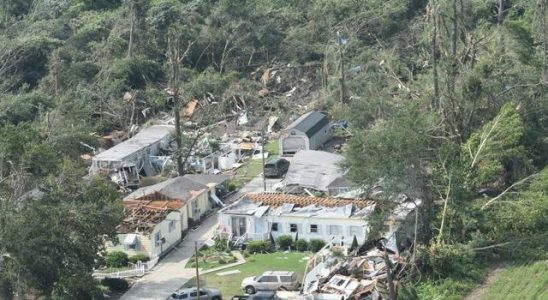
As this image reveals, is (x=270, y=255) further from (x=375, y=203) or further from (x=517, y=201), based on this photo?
(x=517, y=201)

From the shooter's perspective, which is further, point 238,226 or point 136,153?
point 136,153

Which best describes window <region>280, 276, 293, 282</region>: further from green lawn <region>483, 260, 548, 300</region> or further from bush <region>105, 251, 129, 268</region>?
bush <region>105, 251, 129, 268</region>

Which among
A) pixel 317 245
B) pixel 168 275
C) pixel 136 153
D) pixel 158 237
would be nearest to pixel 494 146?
pixel 317 245

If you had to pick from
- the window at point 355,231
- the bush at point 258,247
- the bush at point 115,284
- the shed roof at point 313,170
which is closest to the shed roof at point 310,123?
the shed roof at point 313,170

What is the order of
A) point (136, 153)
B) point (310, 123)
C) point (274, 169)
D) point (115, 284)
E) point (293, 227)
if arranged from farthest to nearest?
point (310, 123)
point (136, 153)
point (274, 169)
point (293, 227)
point (115, 284)

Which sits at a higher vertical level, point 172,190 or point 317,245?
point 172,190

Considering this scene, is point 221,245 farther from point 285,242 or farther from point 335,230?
point 335,230
